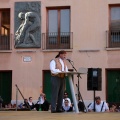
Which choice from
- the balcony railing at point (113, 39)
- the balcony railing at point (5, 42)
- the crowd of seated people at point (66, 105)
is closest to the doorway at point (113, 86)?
the crowd of seated people at point (66, 105)

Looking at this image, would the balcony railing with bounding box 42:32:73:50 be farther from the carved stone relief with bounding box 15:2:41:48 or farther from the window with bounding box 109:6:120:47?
the window with bounding box 109:6:120:47

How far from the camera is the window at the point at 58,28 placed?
73.4 feet

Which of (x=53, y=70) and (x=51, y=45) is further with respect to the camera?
(x=51, y=45)

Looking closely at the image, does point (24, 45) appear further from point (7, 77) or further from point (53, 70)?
point (53, 70)

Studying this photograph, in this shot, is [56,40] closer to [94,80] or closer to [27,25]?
[27,25]

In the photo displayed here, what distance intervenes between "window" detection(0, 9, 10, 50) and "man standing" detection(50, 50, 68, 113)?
12891 mm

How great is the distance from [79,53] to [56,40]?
141 cm

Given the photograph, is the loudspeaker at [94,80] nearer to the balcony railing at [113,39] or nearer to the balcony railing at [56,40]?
the balcony railing at [113,39]

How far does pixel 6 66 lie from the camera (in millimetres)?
22562

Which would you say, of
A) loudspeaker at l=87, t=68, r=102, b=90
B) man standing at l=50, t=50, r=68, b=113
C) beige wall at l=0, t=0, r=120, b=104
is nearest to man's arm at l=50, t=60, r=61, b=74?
man standing at l=50, t=50, r=68, b=113

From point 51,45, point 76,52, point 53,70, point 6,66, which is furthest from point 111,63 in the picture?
point 53,70

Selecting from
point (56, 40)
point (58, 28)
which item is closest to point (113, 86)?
point (56, 40)

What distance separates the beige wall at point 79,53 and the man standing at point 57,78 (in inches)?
443

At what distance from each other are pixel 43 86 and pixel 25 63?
1.44 metres
